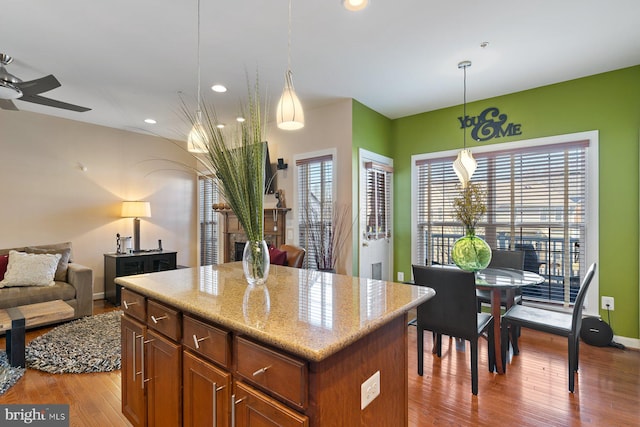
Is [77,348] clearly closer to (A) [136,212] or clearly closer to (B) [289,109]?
(A) [136,212]

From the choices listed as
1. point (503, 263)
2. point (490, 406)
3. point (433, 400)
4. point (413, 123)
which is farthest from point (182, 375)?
point (413, 123)

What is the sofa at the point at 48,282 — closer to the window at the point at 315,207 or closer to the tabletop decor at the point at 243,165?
the window at the point at 315,207

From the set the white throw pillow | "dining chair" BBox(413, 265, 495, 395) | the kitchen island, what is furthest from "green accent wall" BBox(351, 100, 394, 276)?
the white throw pillow

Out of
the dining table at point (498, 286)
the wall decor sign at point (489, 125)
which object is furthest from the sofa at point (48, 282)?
the wall decor sign at point (489, 125)

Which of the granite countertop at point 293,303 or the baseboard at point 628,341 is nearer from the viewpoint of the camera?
the granite countertop at point 293,303

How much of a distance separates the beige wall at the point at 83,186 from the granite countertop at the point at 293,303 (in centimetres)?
401

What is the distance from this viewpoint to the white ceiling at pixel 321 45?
231 centimetres

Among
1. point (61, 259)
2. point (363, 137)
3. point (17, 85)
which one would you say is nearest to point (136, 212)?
point (61, 259)

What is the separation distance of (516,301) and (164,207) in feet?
19.0

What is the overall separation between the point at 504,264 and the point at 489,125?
69.7 inches

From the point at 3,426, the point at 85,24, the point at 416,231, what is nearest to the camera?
the point at 3,426

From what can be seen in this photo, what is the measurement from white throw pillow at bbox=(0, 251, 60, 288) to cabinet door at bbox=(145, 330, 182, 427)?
3.21m

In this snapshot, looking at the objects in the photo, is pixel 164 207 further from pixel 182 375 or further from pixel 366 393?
pixel 366 393

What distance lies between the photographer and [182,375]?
1.44 m
